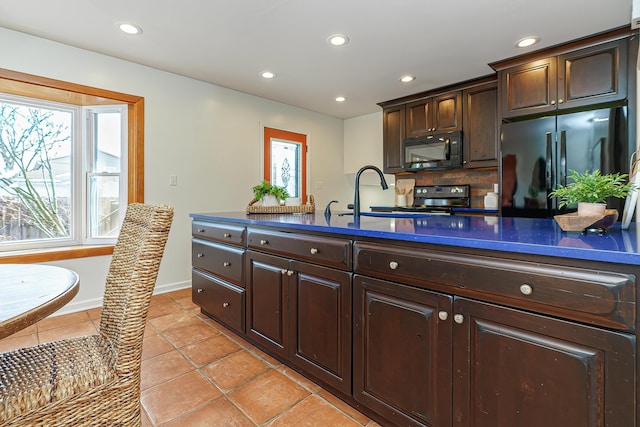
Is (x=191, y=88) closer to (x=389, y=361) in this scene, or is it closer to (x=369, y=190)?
(x=369, y=190)

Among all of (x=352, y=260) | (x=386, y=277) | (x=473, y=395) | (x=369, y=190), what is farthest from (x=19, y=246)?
(x=369, y=190)

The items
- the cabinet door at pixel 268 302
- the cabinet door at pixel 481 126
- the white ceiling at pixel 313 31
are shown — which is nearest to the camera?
the cabinet door at pixel 268 302

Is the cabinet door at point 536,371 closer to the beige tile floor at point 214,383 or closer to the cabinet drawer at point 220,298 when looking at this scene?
the beige tile floor at point 214,383

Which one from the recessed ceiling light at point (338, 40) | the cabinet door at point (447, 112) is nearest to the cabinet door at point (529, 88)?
the cabinet door at point (447, 112)

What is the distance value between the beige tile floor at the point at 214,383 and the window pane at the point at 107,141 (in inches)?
60.8

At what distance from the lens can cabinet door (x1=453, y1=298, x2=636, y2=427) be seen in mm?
839

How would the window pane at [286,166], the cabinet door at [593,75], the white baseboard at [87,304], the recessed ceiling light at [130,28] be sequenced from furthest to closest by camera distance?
the window pane at [286,166], the white baseboard at [87,304], the cabinet door at [593,75], the recessed ceiling light at [130,28]

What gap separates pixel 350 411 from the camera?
4.94ft

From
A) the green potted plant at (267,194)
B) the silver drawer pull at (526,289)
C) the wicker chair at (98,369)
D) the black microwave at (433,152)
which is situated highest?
the black microwave at (433,152)

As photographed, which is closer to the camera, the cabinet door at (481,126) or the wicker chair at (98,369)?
the wicker chair at (98,369)

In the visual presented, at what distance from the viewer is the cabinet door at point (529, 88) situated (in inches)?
114

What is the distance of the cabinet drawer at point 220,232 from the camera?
2111 millimetres

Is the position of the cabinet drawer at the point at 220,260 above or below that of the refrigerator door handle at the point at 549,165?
below

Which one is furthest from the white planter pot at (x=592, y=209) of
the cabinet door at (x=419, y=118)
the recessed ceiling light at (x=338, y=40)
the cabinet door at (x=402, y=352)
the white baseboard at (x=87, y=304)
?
Answer: the white baseboard at (x=87, y=304)
